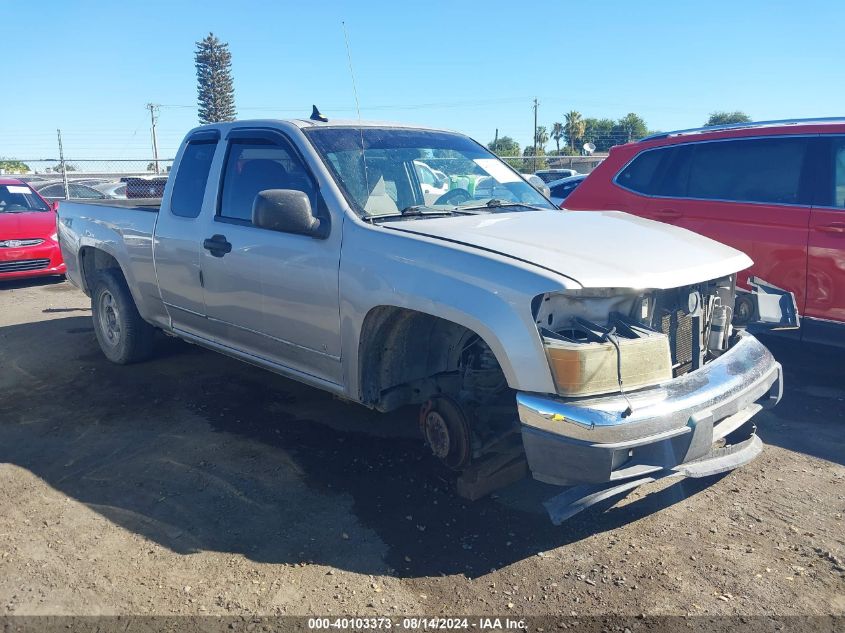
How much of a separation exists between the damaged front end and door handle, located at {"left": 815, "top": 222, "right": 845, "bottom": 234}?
2.38 metres

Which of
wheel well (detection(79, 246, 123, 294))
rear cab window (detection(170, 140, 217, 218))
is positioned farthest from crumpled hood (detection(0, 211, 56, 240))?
rear cab window (detection(170, 140, 217, 218))

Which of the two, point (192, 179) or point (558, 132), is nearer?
point (192, 179)

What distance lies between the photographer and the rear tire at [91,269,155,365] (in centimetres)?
588

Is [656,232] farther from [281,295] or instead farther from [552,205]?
[281,295]

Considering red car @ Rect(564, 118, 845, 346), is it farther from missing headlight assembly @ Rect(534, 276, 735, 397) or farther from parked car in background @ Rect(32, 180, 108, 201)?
parked car in background @ Rect(32, 180, 108, 201)

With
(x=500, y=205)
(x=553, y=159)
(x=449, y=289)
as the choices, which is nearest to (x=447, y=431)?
(x=449, y=289)

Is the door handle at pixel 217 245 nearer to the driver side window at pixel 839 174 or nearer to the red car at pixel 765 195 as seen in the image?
the red car at pixel 765 195

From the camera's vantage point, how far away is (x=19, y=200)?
1109cm

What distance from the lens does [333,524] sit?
3486 mm

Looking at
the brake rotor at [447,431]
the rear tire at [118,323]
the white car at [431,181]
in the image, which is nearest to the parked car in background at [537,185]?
the white car at [431,181]

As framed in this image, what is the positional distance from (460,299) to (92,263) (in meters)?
4.63

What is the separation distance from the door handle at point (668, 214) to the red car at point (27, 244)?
794cm

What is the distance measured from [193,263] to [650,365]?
10.3ft

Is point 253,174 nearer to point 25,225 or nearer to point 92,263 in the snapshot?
point 92,263
